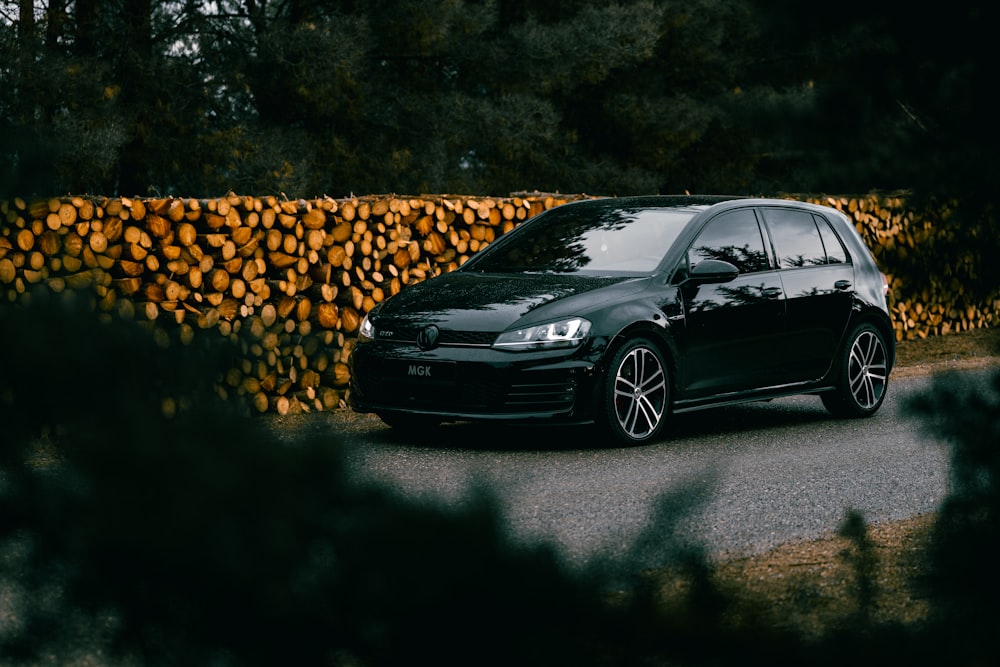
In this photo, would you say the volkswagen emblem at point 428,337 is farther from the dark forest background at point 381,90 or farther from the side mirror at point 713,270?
the dark forest background at point 381,90

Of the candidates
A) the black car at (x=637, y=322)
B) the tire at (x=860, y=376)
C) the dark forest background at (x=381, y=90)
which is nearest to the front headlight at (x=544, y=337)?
the black car at (x=637, y=322)

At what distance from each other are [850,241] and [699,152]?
17.0 meters

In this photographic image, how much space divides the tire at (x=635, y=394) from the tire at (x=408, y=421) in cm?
106

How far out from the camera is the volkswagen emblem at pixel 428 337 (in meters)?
8.24

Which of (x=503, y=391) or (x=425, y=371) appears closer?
(x=503, y=391)

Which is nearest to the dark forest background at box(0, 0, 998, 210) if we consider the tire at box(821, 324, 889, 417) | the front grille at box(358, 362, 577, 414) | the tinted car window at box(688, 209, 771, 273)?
the tinted car window at box(688, 209, 771, 273)

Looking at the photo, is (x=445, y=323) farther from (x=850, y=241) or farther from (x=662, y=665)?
(x=662, y=665)

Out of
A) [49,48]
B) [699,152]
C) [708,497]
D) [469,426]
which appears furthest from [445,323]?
Result: [699,152]

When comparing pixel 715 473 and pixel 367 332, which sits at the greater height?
pixel 715 473

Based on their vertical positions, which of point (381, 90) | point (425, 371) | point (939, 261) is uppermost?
point (381, 90)

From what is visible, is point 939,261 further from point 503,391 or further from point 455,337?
point 455,337

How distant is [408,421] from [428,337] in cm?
95

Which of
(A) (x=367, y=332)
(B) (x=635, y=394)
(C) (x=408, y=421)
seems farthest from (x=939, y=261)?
(C) (x=408, y=421)

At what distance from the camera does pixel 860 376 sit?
10.2m
